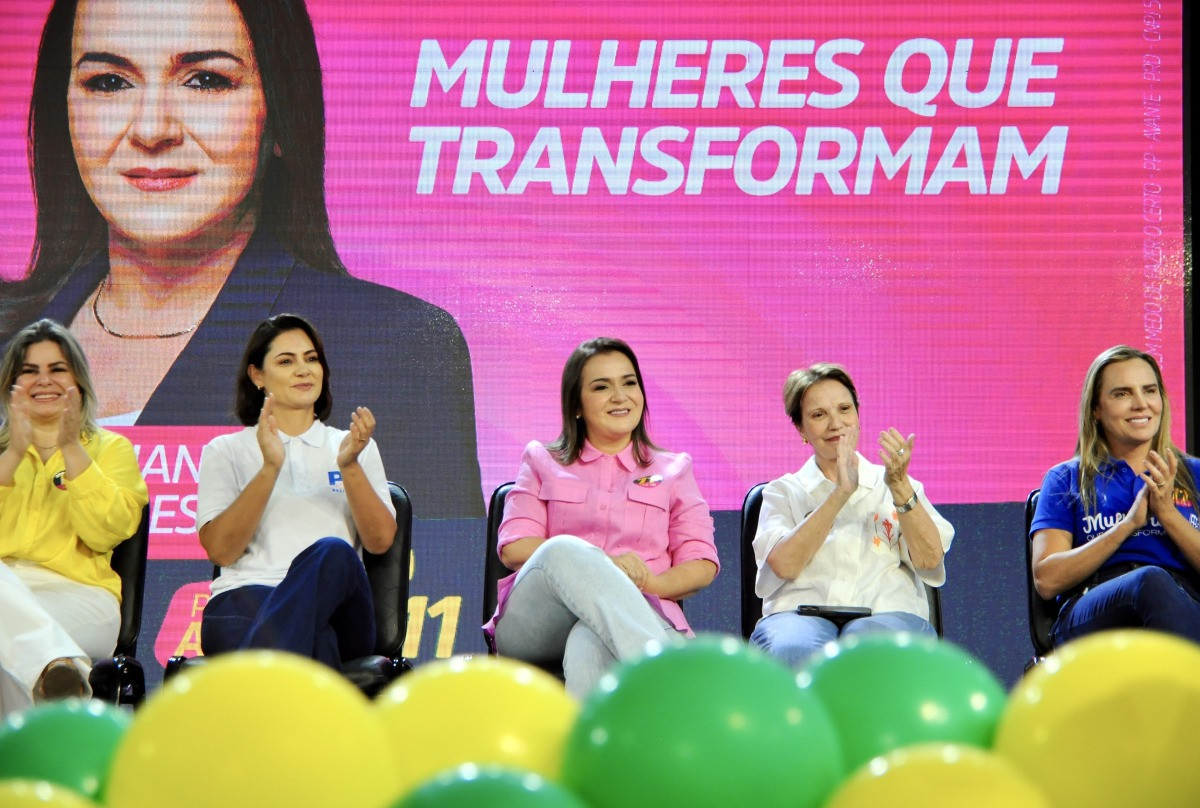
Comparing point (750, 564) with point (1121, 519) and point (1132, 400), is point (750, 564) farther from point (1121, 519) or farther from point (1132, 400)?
point (1132, 400)

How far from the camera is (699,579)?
2971 millimetres

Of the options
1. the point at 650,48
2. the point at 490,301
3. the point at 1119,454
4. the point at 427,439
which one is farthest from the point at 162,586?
the point at 1119,454

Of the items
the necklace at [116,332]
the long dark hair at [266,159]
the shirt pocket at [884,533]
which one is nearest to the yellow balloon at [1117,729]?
the shirt pocket at [884,533]

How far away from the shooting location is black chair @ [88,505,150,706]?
2.61m

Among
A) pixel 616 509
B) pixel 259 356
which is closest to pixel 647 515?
pixel 616 509

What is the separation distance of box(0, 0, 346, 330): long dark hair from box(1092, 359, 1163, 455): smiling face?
6.90ft

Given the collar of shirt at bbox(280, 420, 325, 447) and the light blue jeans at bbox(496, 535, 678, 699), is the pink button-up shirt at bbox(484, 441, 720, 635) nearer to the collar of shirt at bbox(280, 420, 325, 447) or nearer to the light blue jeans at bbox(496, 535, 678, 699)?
the light blue jeans at bbox(496, 535, 678, 699)

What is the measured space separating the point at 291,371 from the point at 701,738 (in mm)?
2030

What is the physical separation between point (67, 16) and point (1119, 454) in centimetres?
311

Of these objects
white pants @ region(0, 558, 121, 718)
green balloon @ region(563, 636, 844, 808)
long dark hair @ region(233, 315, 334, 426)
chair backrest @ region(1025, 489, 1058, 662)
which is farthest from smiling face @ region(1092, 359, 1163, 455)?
white pants @ region(0, 558, 121, 718)

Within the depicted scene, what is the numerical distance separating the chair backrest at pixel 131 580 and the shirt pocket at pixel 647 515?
41.8 inches

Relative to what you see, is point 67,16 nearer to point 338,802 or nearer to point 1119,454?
point 1119,454

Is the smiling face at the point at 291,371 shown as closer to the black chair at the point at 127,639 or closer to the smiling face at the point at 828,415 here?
the black chair at the point at 127,639

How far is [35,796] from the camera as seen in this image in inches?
45.4
